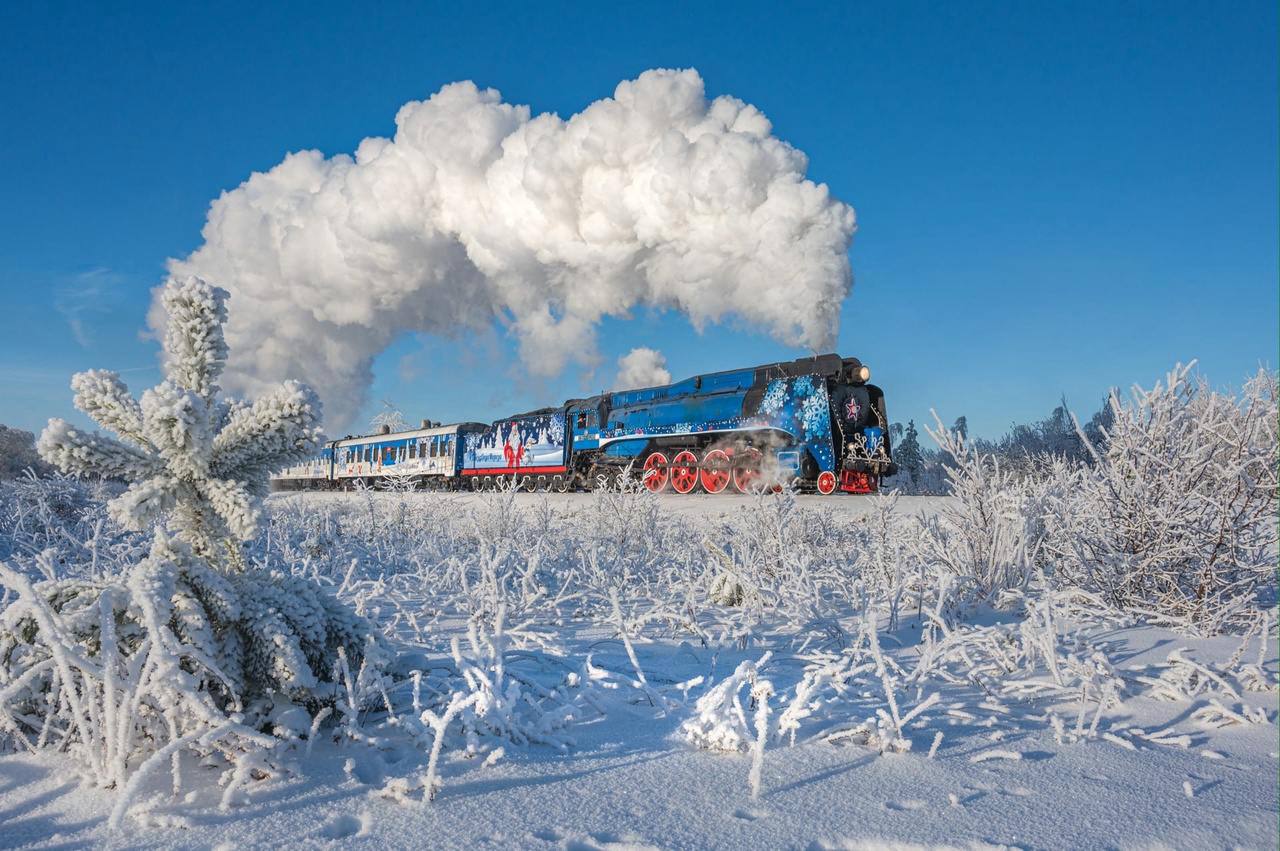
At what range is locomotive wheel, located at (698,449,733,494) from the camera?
17.2 metres

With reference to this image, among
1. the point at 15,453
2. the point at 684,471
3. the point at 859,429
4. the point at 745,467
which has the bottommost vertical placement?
the point at 745,467

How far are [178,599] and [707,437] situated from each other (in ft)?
53.3

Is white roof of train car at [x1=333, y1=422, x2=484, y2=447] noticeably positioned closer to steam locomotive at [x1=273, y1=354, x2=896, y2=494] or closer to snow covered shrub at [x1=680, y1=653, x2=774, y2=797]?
steam locomotive at [x1=273, y1=354, x2=896, y2=494]

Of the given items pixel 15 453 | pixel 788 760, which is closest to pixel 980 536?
pixel 788 760

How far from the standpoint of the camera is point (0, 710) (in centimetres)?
200

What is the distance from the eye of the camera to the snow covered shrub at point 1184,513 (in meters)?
3.90

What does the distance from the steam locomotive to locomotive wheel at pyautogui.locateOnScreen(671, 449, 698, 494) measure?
1.0 inches

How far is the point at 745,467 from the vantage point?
55.3ft

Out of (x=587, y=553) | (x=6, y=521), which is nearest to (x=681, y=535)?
(x=587, y=553)

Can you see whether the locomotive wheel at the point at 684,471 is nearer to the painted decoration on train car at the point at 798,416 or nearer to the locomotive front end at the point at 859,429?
the painted decoration on train car at the point at 798,416

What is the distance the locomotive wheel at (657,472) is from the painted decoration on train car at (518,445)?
381 centimetres

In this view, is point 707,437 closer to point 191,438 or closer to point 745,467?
point 745,467

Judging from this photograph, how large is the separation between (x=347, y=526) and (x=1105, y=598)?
345 inches

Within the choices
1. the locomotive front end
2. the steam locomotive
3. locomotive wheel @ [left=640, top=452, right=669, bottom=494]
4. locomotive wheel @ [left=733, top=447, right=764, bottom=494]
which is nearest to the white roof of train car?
the steam locomotive
